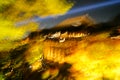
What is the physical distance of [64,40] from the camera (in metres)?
3.31

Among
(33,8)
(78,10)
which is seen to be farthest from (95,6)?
(33,8)

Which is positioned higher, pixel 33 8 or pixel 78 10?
pixel 33 8

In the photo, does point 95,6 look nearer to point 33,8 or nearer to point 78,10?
point 78,10

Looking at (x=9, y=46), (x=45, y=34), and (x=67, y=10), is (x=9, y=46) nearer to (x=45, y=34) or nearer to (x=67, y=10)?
(x=45, y=34)

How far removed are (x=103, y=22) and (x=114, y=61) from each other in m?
0.62

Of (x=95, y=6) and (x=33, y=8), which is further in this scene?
(x=33, y=8)

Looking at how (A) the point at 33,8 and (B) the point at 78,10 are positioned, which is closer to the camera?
(B) the point at 78,10

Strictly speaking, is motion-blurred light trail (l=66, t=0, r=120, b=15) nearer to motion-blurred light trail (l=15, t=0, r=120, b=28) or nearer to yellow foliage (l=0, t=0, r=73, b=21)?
motion-blurred light trail (l=15, t=0, r=120, b=28)

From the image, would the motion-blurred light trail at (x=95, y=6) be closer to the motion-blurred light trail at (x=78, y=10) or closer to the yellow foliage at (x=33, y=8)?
the motion-blurred light trail at (x=78, y=10)

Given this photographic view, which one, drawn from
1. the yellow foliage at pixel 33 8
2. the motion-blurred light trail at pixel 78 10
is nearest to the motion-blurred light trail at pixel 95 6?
the motion-blurred light trail at pixel 78 10

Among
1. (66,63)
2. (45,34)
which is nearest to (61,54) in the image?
(66,63)

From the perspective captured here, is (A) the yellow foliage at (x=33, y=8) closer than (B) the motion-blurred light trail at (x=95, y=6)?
No

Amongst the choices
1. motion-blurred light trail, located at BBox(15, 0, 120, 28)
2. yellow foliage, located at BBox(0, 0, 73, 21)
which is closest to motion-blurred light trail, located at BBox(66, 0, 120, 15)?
motion-blurred light trail, located at BBox(15, 0, 120, 28)

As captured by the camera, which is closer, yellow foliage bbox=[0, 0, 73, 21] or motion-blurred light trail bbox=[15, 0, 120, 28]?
motion-blurred light trail bbox=[15, 0, 120, 28]
